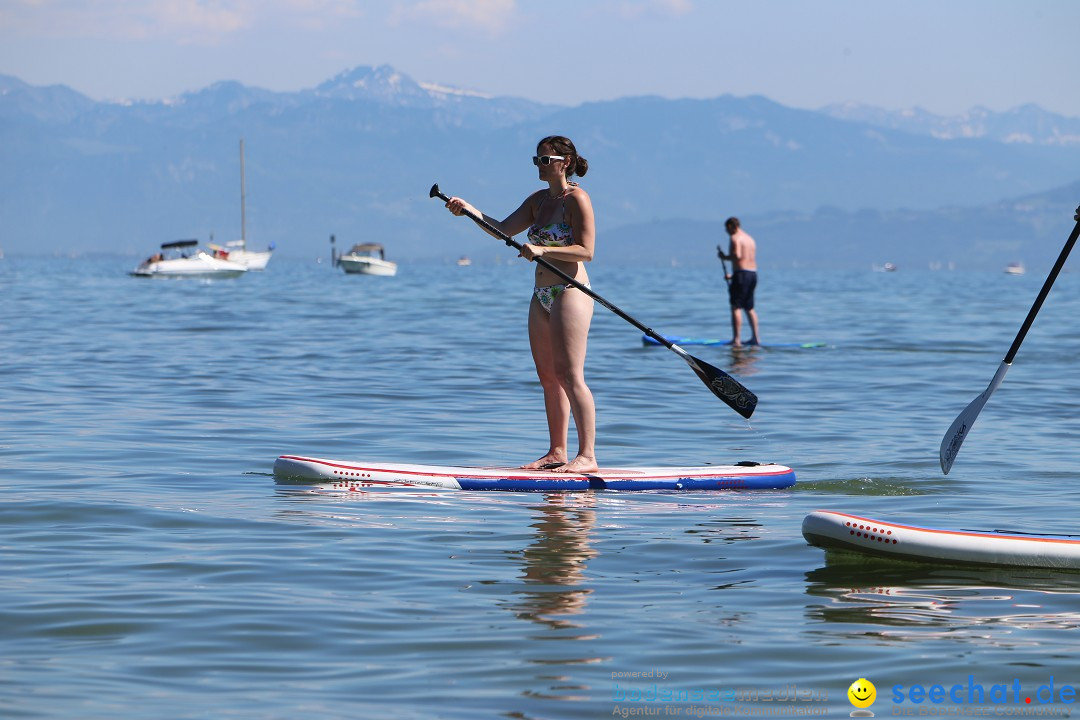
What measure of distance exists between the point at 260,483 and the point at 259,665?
426 cm

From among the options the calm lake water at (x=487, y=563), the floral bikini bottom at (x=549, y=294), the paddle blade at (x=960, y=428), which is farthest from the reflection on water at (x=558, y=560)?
the paddle blade at (x=960, y=428)

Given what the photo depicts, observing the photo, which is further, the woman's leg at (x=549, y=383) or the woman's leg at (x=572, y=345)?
the woman's leg at (x=549, y=383)

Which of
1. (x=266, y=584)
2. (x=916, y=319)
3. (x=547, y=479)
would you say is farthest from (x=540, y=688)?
(x=916, y=319)

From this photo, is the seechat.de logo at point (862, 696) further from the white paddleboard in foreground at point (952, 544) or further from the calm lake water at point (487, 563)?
the white paddleboard in foreground at point (952, 544)

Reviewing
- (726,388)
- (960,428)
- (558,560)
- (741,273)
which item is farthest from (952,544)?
(741,273)

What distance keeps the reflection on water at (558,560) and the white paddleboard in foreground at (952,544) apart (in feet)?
4.06

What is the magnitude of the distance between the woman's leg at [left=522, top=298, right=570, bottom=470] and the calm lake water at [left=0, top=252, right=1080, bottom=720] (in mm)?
587

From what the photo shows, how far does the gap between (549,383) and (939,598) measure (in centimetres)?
351

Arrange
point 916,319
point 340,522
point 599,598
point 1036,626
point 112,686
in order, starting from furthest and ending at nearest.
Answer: point 916,319
point 340,522
point 599,598
point 1036,626
point 112,686

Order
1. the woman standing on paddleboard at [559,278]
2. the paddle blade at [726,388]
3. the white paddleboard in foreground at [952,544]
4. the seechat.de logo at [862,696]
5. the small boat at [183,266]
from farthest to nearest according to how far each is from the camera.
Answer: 1. the small boat at [183,266]
2. the paddle blade at [726,388]
3. the woman standing on paddleboard at [559,278]
4. the white paddleboard in foreground at [952,544]
5. the seechat.de logo at [862,696]

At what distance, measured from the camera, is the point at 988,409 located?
15.0 m

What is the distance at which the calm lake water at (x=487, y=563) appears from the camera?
509cm

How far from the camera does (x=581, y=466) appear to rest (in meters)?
9.35

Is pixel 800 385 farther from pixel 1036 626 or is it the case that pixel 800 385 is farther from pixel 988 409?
pixel 1036 626
